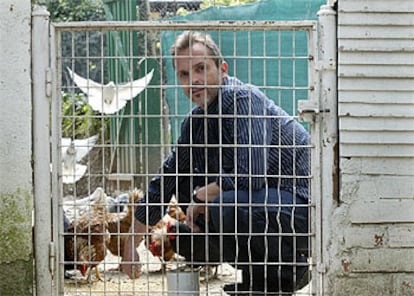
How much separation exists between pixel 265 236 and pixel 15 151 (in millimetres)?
1423

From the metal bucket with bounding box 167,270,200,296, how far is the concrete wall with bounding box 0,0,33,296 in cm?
79

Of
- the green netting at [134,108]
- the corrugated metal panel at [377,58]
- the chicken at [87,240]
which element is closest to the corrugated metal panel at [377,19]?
the corrugated metal panel at [377,58]

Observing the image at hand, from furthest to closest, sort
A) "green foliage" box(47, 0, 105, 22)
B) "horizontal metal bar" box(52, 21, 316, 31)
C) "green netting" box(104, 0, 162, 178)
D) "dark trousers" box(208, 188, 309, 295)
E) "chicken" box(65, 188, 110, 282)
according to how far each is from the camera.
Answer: "green foliage" box(47, 0, 105, 22)
"green netting" box(104, 0, 162, 178)
"chicken" box(65, 188, 110, 282)
"dark trousers" box(208, 188, 309, 295)
"horizontal metal bar" box(52, 21, 316, 31)

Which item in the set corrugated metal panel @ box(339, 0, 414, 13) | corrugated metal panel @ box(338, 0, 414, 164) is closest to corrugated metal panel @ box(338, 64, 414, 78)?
corrugated metal panel @ box(338, 0, 414, 164)

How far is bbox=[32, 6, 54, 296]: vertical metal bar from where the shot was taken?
4.67 metres

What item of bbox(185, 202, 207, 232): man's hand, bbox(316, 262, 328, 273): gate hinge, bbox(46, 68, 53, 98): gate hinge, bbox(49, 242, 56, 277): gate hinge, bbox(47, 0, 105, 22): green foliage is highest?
bbox(47, 0, 105, 22): green foliage

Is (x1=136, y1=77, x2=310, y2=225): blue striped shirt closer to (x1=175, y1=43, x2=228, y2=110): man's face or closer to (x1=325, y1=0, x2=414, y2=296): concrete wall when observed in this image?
(x1=175, y1=43, x2=228, y2=110): man's face

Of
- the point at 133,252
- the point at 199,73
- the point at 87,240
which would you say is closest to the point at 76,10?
the point at 87,240

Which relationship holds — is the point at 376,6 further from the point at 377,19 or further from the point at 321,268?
the point at 321,268

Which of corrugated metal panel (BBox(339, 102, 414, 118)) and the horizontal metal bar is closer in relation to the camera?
the horizontal metal bar

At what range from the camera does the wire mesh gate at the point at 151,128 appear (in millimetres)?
4695

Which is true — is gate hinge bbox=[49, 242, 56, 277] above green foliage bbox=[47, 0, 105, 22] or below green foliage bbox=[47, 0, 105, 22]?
below

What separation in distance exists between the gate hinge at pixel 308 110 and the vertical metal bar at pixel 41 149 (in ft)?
4.40

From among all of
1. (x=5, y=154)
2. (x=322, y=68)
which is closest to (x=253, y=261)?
(x=322, y=68)
